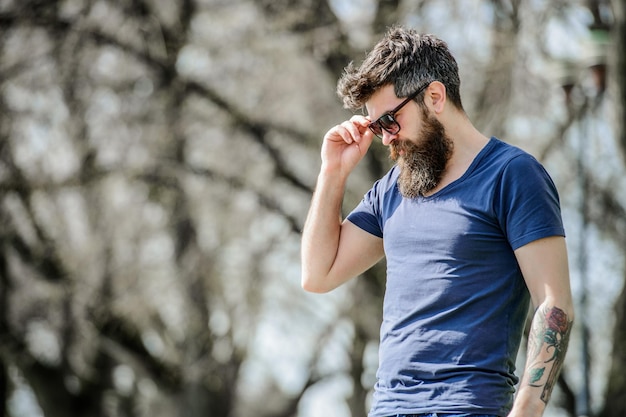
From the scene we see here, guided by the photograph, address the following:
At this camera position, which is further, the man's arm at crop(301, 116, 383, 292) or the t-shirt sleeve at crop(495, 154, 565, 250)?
the man's arm at crop(301, 116, 383, 292)

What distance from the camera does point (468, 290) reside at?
9.38ft

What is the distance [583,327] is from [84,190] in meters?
5.88

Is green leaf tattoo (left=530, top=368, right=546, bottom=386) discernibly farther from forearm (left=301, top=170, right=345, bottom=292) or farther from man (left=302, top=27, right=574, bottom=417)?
forearm (left=301, top=170, right=345, bottom=292)

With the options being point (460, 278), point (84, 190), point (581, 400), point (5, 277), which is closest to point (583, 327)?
point (581, 400)

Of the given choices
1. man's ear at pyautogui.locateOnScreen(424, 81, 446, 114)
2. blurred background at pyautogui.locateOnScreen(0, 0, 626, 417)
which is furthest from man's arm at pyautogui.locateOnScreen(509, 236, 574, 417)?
blurred background at pyautogui.locateOnScreen(0, 0, 626, 417)

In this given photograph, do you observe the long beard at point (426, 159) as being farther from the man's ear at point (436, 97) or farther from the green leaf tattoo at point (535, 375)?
the green leaf tattoo at point (535, 375)

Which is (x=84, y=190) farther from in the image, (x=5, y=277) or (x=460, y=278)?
(x=460, y=278)

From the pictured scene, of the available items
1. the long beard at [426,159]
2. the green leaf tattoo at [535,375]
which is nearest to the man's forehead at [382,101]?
the long beard at [426,159]

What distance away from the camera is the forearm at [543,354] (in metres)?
2.74

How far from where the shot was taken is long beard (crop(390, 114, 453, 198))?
3.03 metres

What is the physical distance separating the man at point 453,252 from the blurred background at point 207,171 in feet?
21.4

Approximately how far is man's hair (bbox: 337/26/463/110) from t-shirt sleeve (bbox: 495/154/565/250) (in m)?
0.37

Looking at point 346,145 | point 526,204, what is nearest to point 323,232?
point 346,145

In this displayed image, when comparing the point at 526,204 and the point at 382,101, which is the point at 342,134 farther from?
the point at 526,204
